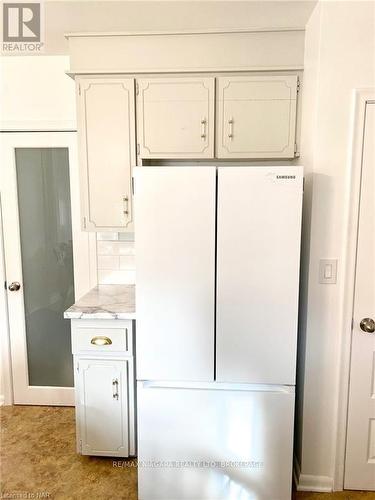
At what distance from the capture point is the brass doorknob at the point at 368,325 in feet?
5.51

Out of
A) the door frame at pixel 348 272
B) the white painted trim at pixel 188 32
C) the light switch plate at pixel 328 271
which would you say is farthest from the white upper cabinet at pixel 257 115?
the light switch plate at pixel 328 271

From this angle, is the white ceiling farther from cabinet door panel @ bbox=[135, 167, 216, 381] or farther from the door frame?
cabinet door panel @ bbox=[135, 167, 216, 381]

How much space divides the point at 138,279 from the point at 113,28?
145cm

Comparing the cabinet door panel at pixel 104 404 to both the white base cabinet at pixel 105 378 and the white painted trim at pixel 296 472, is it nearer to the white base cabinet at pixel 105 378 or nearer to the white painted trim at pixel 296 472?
the white base cabinet at pixel 105 378

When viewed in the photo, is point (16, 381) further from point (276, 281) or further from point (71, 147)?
point (276, 281)

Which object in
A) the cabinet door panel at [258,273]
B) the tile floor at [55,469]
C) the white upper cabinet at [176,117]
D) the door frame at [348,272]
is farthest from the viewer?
the white upper cabinet at [176,117]

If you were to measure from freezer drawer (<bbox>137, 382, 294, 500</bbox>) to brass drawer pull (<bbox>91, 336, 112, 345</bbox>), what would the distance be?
0.32 metres

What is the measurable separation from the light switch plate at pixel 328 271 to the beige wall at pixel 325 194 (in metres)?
0.02

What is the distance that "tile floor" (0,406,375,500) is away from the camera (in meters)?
1.77

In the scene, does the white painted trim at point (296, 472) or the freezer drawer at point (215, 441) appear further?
the white painted trim at point (296, 472)

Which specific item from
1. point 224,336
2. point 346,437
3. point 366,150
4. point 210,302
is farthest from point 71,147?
point 346,437

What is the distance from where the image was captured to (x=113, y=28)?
1.87 metres

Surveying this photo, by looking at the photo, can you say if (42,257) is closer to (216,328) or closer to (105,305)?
(105,305)

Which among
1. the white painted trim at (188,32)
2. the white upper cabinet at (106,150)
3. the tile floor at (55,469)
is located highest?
the white painted trim at (188,32)
